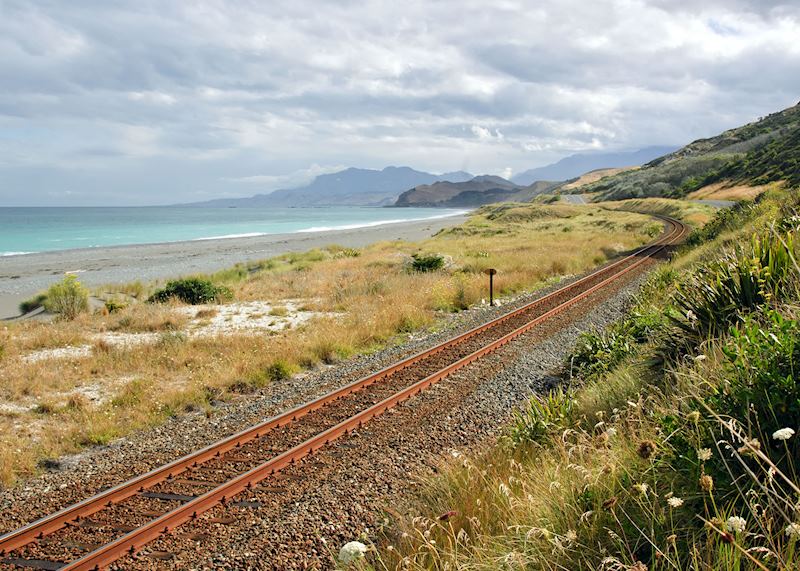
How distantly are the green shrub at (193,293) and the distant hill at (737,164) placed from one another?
48065mm

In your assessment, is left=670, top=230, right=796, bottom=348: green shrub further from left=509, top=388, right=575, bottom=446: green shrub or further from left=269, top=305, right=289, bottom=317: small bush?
left=269, top=305, right=289, bottom=317: small bush

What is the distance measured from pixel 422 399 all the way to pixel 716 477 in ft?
21.3

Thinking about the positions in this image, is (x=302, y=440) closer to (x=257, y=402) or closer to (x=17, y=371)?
(x=257, y=402)

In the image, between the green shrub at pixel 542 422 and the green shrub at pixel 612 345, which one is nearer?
the green shrub at pixel 542 422

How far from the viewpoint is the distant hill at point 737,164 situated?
248 ft

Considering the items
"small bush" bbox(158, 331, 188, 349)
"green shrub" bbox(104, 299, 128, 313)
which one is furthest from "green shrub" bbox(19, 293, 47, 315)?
"small bush" bbox(158, 331, 188, 349)

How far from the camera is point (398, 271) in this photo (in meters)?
26.5

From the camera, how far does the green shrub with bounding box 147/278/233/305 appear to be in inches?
930

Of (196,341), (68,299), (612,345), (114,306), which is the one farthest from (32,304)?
(612,345)

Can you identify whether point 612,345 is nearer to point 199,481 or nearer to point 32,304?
point 199,481

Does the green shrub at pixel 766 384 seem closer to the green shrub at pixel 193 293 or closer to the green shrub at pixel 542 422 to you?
the green shrub at pixel 542 422

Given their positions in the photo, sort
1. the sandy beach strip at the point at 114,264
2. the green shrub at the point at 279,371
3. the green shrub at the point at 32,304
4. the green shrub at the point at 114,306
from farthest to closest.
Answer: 1. the sandy beach strip at the point at 114,264
2. the green shrub at the point at 32,304
3. the green shrub at the point at 114,306
4. the green shrub at the point at 279,371

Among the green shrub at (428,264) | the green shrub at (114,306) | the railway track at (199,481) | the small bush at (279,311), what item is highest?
the green shrub at (428,264)

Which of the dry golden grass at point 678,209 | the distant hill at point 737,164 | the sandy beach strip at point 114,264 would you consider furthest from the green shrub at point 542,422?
the distant hill at point 737,164
